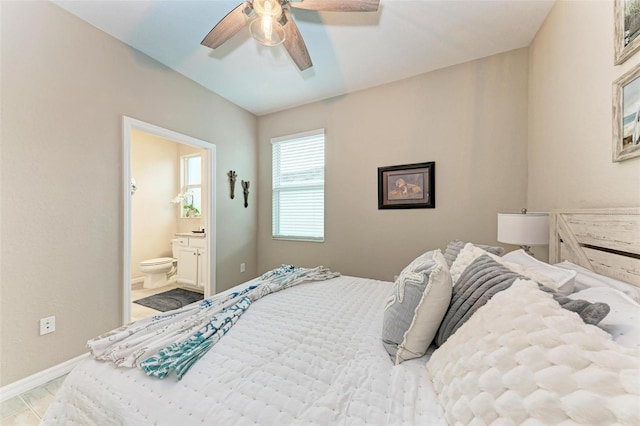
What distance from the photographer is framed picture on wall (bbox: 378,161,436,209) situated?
264 centimetres

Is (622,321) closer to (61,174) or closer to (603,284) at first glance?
(603,284)

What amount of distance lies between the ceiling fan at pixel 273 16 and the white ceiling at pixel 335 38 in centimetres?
39

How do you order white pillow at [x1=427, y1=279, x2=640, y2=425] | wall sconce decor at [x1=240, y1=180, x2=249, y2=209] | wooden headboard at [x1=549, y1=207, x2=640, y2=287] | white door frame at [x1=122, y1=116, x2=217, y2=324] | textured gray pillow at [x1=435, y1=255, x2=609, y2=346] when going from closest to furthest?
white pillow at [x1=427, y1=279, x2=640, y2=425] → textured gray pillow at [x1=435, y1=255, x2=609, y2=346] → wooden headboard at [x1=549, y1=207, x2=640, y2=287] → white door frame at [x1=122, y1=116, x2=217, y2=324] → wall sconce decor at [x1=240, y1=180, x2=249, y2=209]

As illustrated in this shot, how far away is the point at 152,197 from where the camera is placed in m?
4.34

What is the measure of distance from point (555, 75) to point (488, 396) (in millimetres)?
2266

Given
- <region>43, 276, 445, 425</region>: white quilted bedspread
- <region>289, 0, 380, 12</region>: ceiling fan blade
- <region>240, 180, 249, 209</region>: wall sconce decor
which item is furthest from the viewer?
<region>240, 180, 249, 209</region>: wall sconce decor

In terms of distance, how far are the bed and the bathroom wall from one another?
3914 millimetres

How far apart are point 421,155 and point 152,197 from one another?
178 inches

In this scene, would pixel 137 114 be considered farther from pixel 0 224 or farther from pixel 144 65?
pixel 0 224

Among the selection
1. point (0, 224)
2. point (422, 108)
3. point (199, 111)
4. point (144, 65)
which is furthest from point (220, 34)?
point (422, 108)

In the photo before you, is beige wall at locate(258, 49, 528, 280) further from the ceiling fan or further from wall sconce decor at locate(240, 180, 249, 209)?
the ceiling fan

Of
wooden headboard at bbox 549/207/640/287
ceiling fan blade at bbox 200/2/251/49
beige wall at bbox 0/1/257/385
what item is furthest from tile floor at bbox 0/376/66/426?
wooden headboard at bbox 549/207/640/287

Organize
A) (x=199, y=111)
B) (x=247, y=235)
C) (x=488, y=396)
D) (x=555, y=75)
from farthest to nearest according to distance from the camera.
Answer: (x=247, y=235) < (x=199, y=111) < (x=555, y=75) < (x=488, y=396)

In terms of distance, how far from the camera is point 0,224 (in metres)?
1.57
